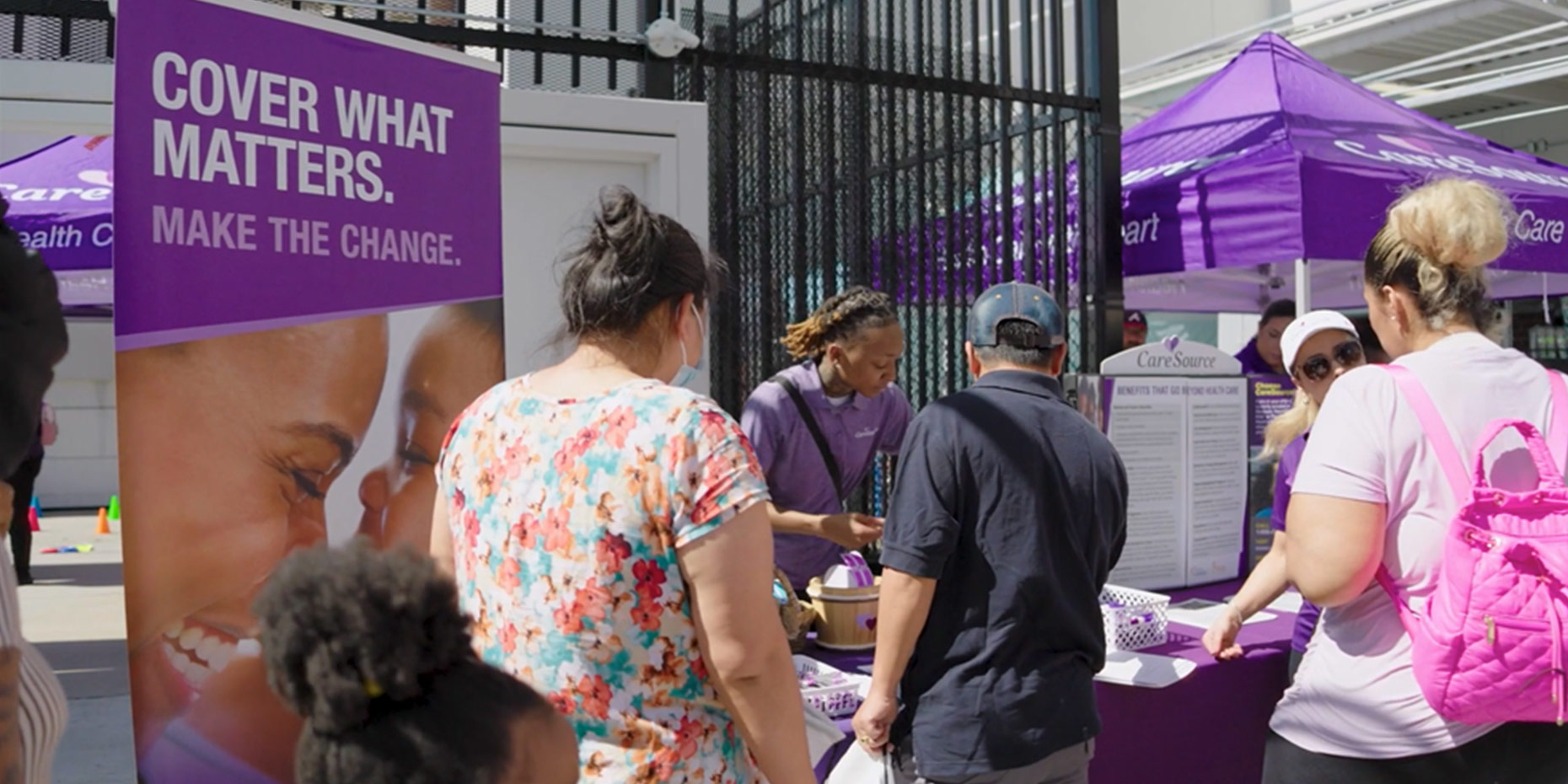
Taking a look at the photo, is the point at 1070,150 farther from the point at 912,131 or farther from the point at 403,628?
the point at 403,628

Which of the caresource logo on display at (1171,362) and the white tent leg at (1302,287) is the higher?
the white tent leg at (1302,287)

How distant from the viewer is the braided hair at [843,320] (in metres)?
3.60

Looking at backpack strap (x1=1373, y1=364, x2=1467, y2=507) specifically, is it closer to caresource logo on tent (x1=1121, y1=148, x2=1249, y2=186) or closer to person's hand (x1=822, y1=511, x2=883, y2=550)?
person's hand (x1=822, y1=511, x2=883, y2=550)

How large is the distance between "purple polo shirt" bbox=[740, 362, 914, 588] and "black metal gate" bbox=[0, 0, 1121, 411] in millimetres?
636

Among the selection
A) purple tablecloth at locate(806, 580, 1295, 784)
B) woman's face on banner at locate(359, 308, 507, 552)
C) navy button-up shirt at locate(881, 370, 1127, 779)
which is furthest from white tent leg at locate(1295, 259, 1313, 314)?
woman's face on banner at locate(359, 308, 507, 552)

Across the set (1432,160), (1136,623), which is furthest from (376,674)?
(1432,160)

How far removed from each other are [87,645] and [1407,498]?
758cm

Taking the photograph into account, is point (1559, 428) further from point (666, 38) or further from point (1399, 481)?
point (666, 38)

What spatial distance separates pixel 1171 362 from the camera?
4184mm

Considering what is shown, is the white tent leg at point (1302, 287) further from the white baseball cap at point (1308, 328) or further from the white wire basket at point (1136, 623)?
the white wire basket at point (1136, 623)

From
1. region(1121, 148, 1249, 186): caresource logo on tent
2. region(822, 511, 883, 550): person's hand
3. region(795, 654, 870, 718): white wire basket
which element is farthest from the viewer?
region(1121, 148, 1249, 186): caresource logo on tent

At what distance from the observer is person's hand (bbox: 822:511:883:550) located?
3.30m

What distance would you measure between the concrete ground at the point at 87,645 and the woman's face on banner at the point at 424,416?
724mm

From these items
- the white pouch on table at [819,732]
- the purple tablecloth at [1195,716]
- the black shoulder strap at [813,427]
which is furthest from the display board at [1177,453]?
the white pouch on table at [819,732]
